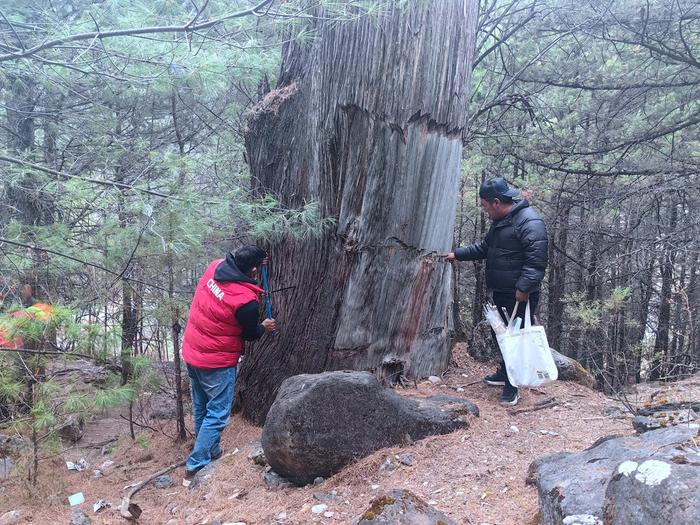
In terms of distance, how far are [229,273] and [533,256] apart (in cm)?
271

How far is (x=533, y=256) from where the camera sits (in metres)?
4.54

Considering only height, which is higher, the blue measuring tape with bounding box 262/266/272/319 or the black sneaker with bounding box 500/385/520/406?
the blue measuring tape with bounding box 262/266/272/319

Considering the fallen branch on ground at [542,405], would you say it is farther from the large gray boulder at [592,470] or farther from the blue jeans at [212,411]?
the blue jeans at [212,411]

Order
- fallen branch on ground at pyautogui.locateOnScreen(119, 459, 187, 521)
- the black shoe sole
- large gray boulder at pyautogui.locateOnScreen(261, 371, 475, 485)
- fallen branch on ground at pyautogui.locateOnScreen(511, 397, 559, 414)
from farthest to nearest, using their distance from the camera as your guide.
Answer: the black shoe sole → fallen branch on ground at pyautogui.locateOnScreen(511, 397, 559, 414) → fallen branch on ground at pyautogui.locateOnScreen(119, 459, 187, 521) → large gray boulder at pyautogui.locateOnScreen(261, 371, 475, 485)

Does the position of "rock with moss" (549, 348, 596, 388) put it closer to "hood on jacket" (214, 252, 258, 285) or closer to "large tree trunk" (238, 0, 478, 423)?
"large tree trunk" (238, 0, 478, 423)

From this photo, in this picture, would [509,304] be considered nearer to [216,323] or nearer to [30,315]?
[216,323]

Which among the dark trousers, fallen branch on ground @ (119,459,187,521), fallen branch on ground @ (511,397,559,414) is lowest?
fallen branch on ground @ (119,459,187,521)

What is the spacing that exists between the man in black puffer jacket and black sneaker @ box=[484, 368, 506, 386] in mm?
253

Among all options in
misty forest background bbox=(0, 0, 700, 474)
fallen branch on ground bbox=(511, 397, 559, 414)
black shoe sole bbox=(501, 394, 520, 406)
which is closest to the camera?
misty forest background bbox=(0, 0, 700, 474)

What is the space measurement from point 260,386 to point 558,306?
1004 centimetres

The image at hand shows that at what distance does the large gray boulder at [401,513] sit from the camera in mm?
2648

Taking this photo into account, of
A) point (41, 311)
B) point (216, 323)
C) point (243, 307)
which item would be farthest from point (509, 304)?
point (41, 311)

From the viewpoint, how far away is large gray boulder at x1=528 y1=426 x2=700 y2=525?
223 cm

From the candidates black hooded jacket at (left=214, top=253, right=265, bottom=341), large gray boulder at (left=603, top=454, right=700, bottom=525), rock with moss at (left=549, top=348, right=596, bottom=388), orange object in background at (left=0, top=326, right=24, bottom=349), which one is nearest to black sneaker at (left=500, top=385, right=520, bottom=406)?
rock with moss at (left=549, top=348, right=596, bottom=388)
